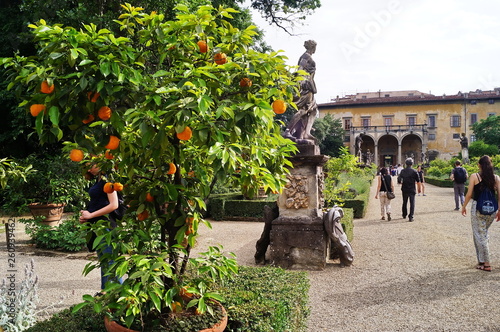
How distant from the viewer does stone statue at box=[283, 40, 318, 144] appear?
632cm

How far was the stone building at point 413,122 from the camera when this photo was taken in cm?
5147

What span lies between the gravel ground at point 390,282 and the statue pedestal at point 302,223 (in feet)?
1.15

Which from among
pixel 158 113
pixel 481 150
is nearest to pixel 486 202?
pixel 158 113

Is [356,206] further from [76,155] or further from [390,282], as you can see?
[76,155]

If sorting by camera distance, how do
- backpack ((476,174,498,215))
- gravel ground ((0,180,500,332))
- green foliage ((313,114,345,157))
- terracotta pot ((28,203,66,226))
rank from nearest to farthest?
gravel ground ((0,180,500,332)) → backpack ((476,174,498,215)) → terracotta pot ((28,203,66,226)) → green foliage ((313,114,345,157))

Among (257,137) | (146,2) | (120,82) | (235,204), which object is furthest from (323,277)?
(146,2)

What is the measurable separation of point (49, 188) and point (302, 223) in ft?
19.7

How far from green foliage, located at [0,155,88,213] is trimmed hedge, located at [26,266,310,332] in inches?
214

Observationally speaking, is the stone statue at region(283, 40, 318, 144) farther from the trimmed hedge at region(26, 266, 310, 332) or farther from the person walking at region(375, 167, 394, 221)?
the person walking at region(375, 167, 394, 221)

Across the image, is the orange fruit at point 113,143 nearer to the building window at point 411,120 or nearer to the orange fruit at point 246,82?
the orange fruit at point 246,82

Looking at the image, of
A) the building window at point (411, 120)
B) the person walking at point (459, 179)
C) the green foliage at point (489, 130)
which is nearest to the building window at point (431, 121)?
the building window at point (411, 120)

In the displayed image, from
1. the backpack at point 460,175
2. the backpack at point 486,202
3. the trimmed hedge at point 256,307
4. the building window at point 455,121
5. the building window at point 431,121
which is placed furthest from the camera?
the building window at point 431,121

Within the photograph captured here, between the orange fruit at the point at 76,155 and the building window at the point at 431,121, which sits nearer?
the orange fruit at the point at 76,155

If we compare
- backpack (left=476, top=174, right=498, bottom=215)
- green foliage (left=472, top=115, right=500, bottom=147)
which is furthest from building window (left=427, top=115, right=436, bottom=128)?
backpack (left=476, top=174, right=498, bottom=215)
